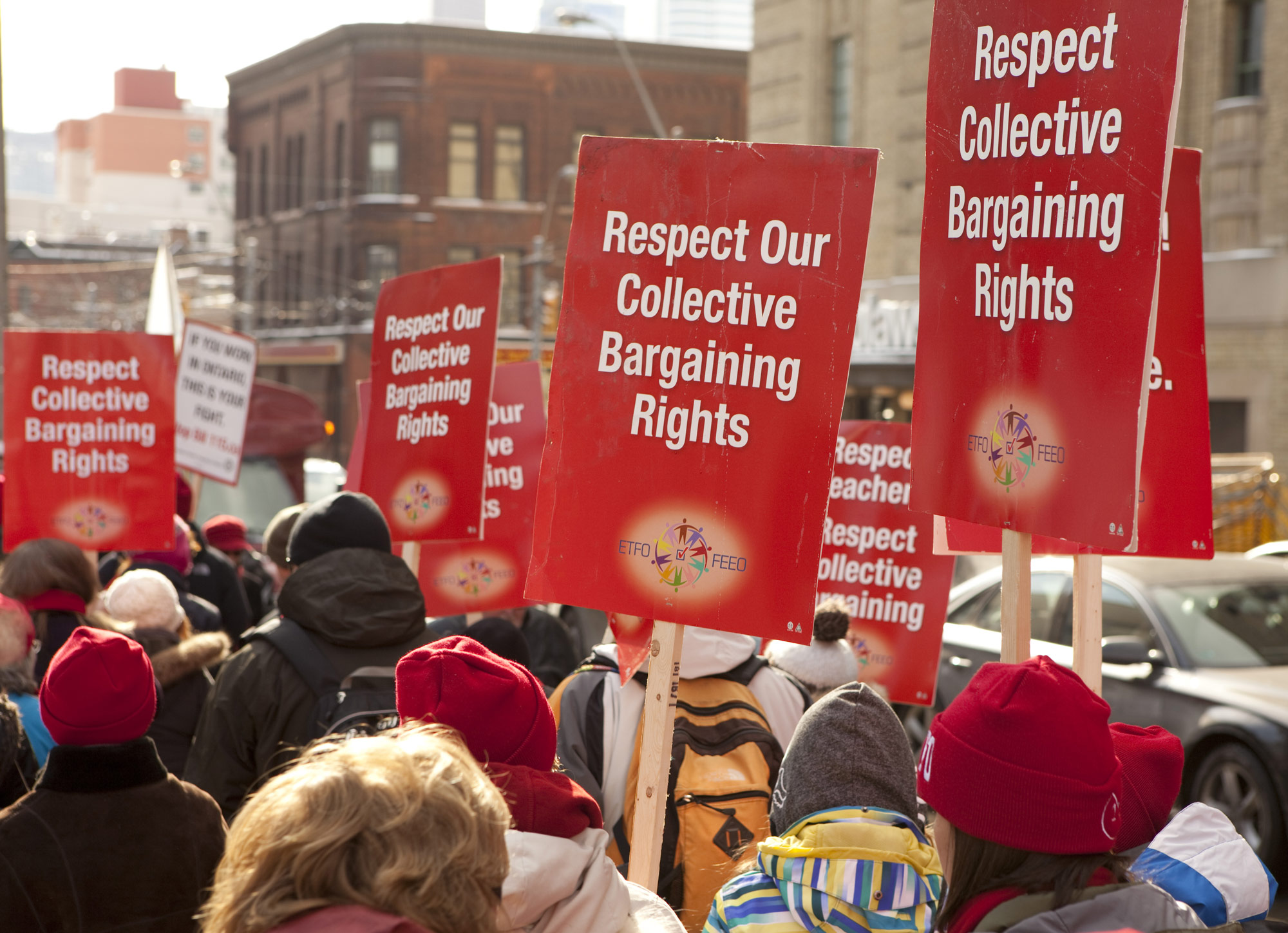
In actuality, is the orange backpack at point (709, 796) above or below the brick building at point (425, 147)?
below

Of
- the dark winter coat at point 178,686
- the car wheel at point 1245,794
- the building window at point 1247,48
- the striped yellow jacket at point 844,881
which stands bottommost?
the car wheel at point 1245,794

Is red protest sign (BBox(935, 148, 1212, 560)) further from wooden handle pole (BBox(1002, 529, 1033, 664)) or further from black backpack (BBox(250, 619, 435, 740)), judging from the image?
black backpack (BBox(250, 619, 435, 740))

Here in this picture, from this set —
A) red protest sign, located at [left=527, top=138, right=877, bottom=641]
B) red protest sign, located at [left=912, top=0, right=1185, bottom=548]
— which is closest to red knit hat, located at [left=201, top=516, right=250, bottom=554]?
red protest sign, located at [left=527, top=138, right=877, bottom=641]

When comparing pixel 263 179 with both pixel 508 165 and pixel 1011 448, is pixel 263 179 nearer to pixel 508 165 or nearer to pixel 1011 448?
pixel 508 165

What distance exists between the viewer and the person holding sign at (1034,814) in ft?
6.93

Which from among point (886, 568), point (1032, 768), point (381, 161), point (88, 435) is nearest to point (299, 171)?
point (381, 161)

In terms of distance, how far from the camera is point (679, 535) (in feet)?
11.7

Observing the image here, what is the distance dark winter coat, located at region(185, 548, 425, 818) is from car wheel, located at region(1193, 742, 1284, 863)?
15.7 feet

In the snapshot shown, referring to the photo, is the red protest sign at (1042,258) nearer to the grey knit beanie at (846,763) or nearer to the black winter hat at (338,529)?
the grey knit beanie at (846,763)

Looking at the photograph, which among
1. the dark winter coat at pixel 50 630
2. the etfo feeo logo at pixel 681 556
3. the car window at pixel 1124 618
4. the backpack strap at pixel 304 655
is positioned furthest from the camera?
the car window at pixel 1124 618

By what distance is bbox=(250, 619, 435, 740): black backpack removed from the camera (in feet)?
11.9

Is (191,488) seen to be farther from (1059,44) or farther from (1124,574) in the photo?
(1059,44)

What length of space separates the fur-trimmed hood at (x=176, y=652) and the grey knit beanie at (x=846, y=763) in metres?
2.57

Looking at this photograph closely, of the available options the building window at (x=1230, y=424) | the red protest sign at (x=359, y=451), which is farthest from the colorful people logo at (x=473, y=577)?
the building window at (x=1230, y=424)
